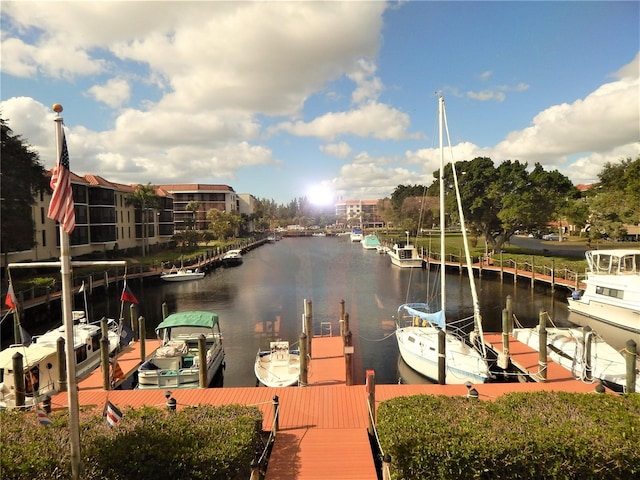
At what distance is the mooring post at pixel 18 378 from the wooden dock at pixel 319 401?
114cm

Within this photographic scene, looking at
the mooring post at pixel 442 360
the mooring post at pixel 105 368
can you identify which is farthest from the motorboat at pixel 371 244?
the mooring post at pixel 105 368

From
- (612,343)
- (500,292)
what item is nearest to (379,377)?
(612,343)

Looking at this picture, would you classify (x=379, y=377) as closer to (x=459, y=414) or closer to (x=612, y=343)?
(x=459, y=414)

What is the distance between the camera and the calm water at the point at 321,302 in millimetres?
24734

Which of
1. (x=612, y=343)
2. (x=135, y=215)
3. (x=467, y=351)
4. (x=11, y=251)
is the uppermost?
(x=135, y=215)

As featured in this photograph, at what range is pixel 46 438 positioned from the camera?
883 centimetres

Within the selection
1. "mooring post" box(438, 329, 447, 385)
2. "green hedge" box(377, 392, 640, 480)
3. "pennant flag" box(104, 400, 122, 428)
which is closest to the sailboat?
"mooring post" box(438, 329, 447, 385)

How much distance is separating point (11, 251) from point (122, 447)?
44113mm

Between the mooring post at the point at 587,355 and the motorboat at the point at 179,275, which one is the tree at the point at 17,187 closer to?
the motorboat at the point at 179,275

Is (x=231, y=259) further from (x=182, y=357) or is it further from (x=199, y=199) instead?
(x=182, y=357)

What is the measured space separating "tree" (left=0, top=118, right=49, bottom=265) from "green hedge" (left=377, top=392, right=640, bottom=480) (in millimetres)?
41421

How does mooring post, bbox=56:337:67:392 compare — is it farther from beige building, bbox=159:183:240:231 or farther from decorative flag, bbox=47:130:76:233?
beige building, bbox=159:183:240:231

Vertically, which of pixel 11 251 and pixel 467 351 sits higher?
pixel 11 251

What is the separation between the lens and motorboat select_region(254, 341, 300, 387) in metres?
17.6
